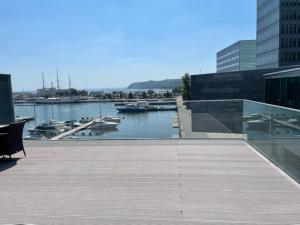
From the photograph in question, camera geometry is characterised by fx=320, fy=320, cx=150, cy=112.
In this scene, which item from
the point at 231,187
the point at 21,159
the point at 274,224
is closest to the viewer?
the point at 274,224

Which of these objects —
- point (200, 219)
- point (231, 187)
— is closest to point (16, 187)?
point (200, 219)

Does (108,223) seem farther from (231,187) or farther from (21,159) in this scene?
(21,159)

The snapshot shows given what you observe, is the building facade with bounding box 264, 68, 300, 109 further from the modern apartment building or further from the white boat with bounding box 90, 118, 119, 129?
the modern apartment building

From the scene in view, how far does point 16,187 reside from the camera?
4.45 m

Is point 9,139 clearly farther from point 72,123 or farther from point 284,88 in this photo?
point 284,88

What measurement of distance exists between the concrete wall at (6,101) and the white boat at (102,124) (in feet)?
7.87

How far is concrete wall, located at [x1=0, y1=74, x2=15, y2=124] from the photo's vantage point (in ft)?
29.9

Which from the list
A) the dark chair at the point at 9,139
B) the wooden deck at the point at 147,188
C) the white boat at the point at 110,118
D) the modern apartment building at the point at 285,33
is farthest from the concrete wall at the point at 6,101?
the modern apartment building at the point at 285,33

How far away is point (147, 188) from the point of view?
14.0 ft

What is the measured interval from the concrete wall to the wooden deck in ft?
9.88

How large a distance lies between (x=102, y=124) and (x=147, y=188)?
483 centimetres

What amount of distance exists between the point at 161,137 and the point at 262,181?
148 inches

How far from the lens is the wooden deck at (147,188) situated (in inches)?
133

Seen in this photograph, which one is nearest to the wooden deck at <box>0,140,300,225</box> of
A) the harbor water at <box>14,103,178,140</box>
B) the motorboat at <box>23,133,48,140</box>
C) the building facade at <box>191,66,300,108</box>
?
the harbor water at <box>14,103,178,140</box>
